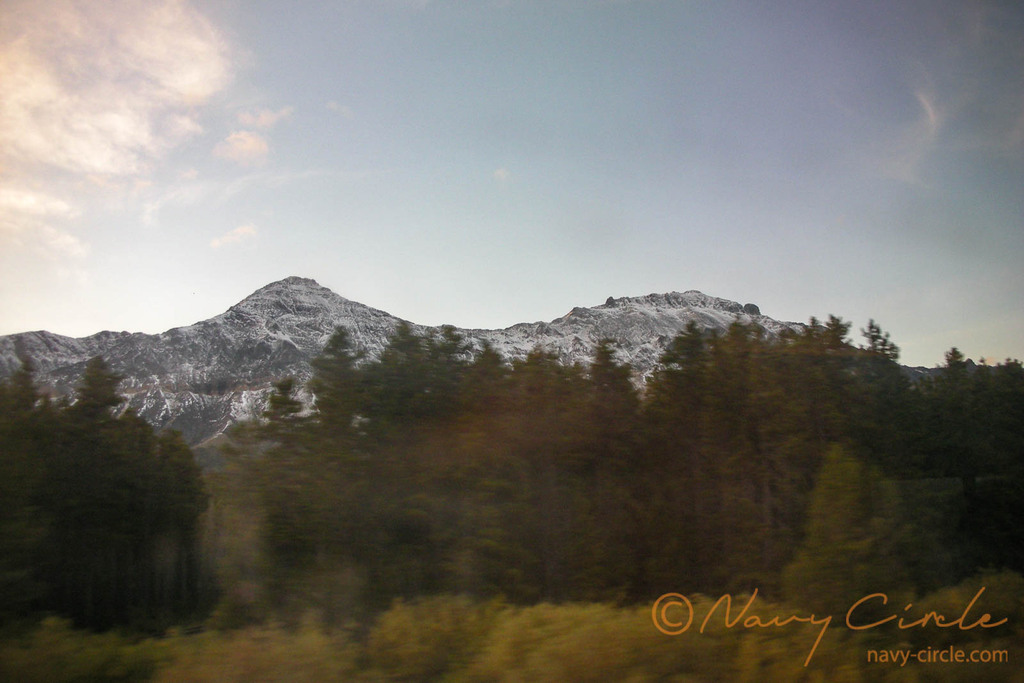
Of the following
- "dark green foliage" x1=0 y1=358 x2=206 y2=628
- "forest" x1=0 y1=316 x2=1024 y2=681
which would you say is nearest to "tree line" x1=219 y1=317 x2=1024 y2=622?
"forest" x1=0 y1=316 x2=1024 y2=681

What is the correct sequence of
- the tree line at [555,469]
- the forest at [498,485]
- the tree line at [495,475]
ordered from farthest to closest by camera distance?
the tree line at [555,469]
the tree line at [495,475]
the forest at [498,485]

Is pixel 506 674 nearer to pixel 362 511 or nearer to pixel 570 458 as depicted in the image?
pixel 362 511

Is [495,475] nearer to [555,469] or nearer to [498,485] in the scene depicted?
[498,485]

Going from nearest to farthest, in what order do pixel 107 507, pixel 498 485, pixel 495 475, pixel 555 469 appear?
pixel 498 485 < pixel 495 475 < pixel 555 469 < pixel 107 507

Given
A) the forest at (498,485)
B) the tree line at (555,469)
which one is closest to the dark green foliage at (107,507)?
the forest at (498,485)

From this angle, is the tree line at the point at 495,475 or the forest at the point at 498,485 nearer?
the forest at the point at 498,485

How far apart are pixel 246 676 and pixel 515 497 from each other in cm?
2048

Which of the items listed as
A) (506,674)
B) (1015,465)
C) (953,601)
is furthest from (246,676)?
(1015,465)

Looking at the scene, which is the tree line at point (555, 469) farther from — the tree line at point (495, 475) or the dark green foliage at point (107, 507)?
the dark green foliage at point (107, 507)

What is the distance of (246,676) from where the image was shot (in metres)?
7.40

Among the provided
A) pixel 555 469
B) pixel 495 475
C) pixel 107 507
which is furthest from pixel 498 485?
pixel 107 507

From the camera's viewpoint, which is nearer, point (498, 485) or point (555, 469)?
point (498, 485)

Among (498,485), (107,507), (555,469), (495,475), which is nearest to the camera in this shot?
(498,485)

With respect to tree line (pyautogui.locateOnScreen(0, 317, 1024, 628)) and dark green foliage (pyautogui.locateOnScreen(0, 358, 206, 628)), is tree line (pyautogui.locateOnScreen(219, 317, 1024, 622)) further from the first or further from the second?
dark green foliage (pyautogui.locateOnScreen(0, 358, 206, 628))
